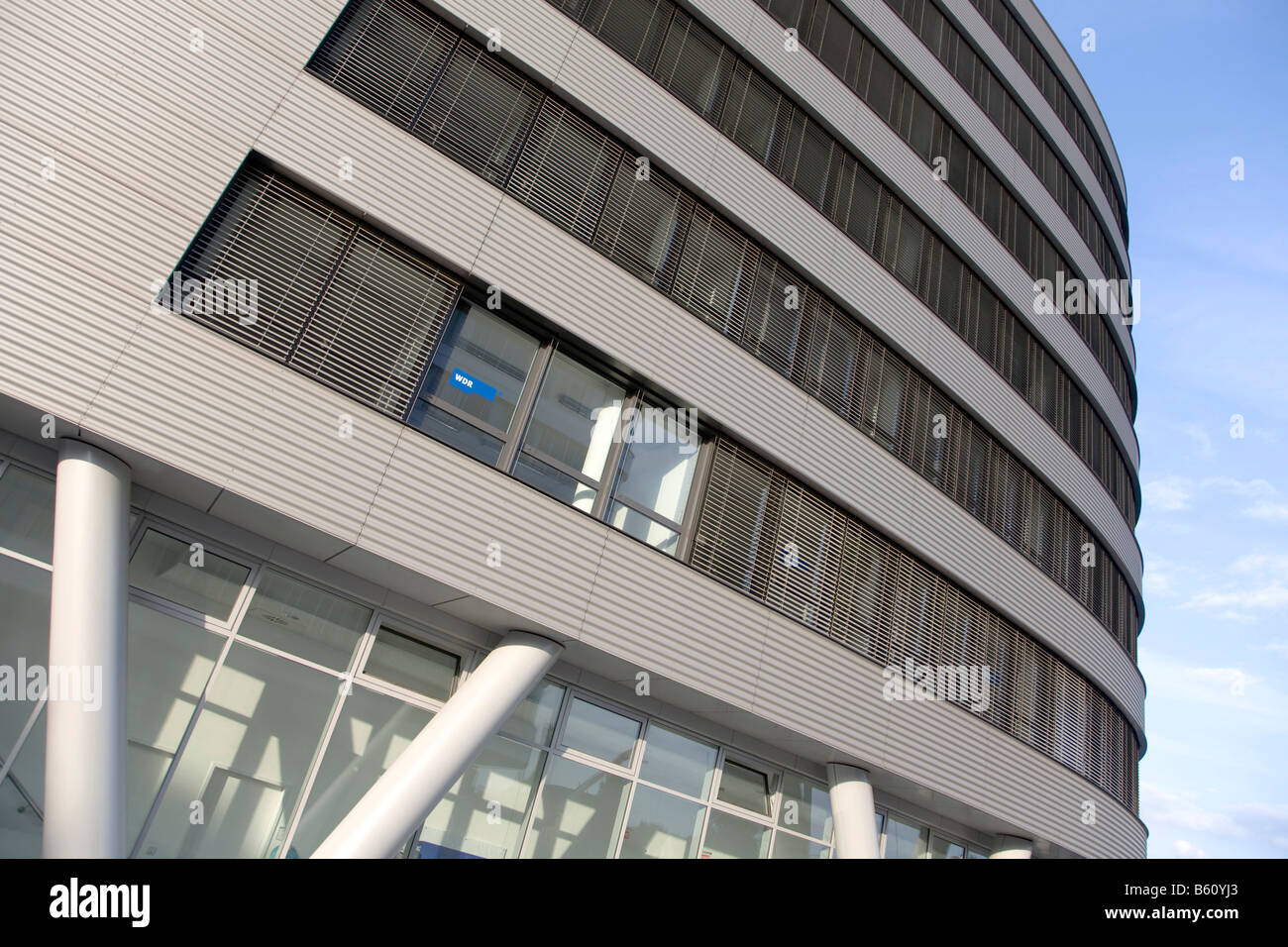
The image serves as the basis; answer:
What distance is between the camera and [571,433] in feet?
35.1

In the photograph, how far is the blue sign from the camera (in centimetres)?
986

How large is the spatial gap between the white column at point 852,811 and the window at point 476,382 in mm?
7016

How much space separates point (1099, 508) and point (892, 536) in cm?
933

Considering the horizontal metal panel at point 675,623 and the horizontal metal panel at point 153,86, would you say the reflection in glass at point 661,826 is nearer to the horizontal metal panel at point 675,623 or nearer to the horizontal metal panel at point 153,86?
the horizontal metal panel at point 675,623

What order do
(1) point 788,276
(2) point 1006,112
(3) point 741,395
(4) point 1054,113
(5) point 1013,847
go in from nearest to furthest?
1. (3) point 741,395
2. (1) point 788,276
3. (5) point 1013,847
4. (2) point 1006,112
5. (4) point 1054,113

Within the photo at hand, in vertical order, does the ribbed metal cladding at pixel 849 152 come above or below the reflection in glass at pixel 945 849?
above

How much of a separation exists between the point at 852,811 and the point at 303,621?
812 centimetres

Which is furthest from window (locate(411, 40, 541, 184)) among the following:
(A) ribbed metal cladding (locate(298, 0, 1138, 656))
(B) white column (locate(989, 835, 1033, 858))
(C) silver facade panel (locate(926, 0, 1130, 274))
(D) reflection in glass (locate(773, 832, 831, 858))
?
(B) white column (locate(989, 835, 1033, 858))

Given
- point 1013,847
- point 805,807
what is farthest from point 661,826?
point 1013,847

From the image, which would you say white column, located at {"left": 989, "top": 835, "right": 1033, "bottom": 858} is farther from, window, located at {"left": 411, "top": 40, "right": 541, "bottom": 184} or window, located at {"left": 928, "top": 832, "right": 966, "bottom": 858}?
window, located at {"left": 411, "top": 40, "right": 541, "bottom": 184}

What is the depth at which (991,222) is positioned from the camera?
734 inches

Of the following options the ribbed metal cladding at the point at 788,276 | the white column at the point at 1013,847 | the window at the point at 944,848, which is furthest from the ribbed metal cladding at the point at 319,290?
the white column at the point at 1013,847

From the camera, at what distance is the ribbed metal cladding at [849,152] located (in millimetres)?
13000

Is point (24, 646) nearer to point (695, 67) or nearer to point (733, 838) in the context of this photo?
point (733, 838)
